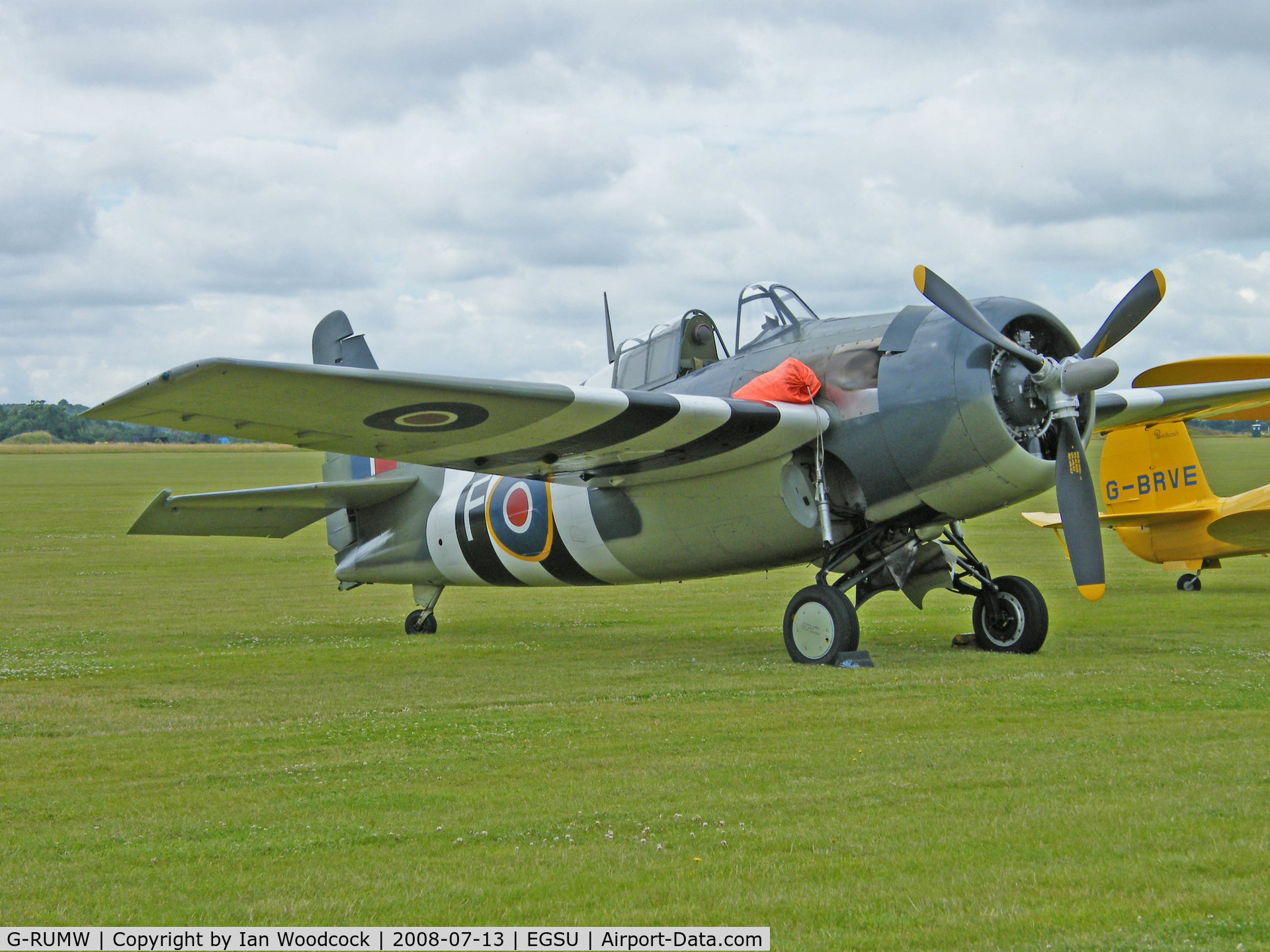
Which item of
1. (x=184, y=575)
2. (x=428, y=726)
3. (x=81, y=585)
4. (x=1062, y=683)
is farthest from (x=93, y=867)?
(x=184, y=575)

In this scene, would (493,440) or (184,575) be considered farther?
(184,575)

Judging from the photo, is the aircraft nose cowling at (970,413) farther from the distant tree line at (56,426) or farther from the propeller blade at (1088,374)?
the distant tree line at (56,426)

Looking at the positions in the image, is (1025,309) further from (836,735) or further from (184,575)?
(184,575)

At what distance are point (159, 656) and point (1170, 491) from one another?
45.1 ft

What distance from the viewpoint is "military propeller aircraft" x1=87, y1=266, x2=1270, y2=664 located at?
8.95m

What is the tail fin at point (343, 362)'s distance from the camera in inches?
579

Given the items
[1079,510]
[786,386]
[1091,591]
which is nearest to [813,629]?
[786,386]

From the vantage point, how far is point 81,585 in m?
20.3

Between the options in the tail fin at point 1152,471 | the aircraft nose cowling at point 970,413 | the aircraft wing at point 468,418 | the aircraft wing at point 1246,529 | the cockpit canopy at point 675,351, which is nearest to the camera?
the aircraft wing at point 468,418

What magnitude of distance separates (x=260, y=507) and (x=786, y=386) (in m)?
6.94

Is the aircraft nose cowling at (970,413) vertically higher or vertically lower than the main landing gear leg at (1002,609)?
higher

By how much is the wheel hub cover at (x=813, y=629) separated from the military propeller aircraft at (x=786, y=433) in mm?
18

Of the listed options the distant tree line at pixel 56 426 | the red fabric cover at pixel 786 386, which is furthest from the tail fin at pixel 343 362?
the distant tree line at pixel 56 426
